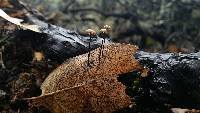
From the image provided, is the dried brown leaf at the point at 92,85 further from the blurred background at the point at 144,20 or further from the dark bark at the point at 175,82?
the blurred background at the point at 144,20

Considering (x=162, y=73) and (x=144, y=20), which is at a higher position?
(x=144, y=20)

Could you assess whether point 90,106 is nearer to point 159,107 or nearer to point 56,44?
point 159,107

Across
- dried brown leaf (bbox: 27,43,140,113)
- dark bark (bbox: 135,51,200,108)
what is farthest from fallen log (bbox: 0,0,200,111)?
dried brown leaf (bbox: 27,43,140,113)

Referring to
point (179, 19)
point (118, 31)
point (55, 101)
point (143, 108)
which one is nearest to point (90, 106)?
point (55, 101)

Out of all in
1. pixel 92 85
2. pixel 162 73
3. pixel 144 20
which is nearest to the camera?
pixel 92 85

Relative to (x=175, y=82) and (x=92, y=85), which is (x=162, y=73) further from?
(x=92, y=85)

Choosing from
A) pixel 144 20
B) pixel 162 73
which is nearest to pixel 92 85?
pixel 162 73

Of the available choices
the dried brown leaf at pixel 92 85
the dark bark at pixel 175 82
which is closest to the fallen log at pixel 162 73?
the dark bark at pixel 175 82
